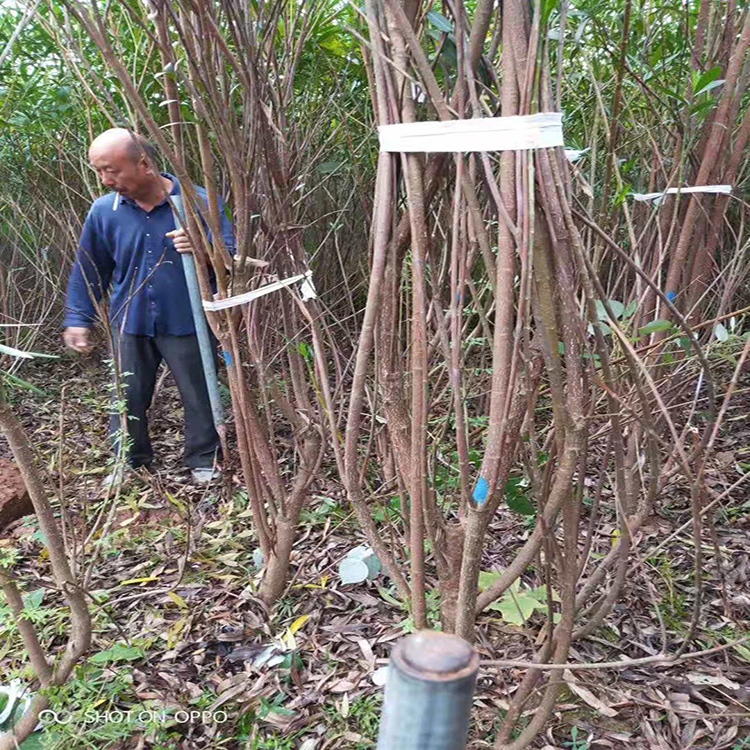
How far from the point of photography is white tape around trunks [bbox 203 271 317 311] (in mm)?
1525

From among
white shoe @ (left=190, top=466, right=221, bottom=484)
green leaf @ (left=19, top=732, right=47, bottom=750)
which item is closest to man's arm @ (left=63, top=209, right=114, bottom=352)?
white shoe @ (left=190, top=466, right=221, bottom=484)

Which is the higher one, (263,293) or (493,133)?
(493,133)

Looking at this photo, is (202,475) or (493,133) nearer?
(493,133)

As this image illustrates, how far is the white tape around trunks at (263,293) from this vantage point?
5.00 feet

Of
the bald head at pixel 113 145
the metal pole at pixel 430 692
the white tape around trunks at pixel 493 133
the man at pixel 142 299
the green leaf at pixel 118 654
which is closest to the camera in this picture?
the metal pole at pixel 430 692

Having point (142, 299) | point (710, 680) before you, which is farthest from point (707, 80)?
point (142, 299)

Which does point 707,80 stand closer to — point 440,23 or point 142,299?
point 440,23

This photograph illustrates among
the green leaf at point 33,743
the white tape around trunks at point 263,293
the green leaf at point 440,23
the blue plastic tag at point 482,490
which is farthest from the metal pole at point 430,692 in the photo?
the green leaf at point 33,743

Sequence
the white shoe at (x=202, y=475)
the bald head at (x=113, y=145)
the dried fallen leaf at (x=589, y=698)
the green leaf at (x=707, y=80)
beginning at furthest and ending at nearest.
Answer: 1. the white shoe at (x=202, y=475)
2. the bald head at (x=113, y=145)
3. the dried fallen leaf at (x=589, y=698)
4. the green leaf at (x=707, y=80)

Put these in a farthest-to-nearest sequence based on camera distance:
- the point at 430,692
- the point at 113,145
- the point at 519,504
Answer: the point at 113,145 < the point at 519,504 < the point at 430,692

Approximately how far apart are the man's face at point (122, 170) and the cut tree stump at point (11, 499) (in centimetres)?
136

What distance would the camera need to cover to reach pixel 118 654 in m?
1.66

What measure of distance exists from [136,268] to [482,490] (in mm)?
2198

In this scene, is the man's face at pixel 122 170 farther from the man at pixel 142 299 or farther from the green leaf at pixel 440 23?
the green leaf at pixel 440 23
